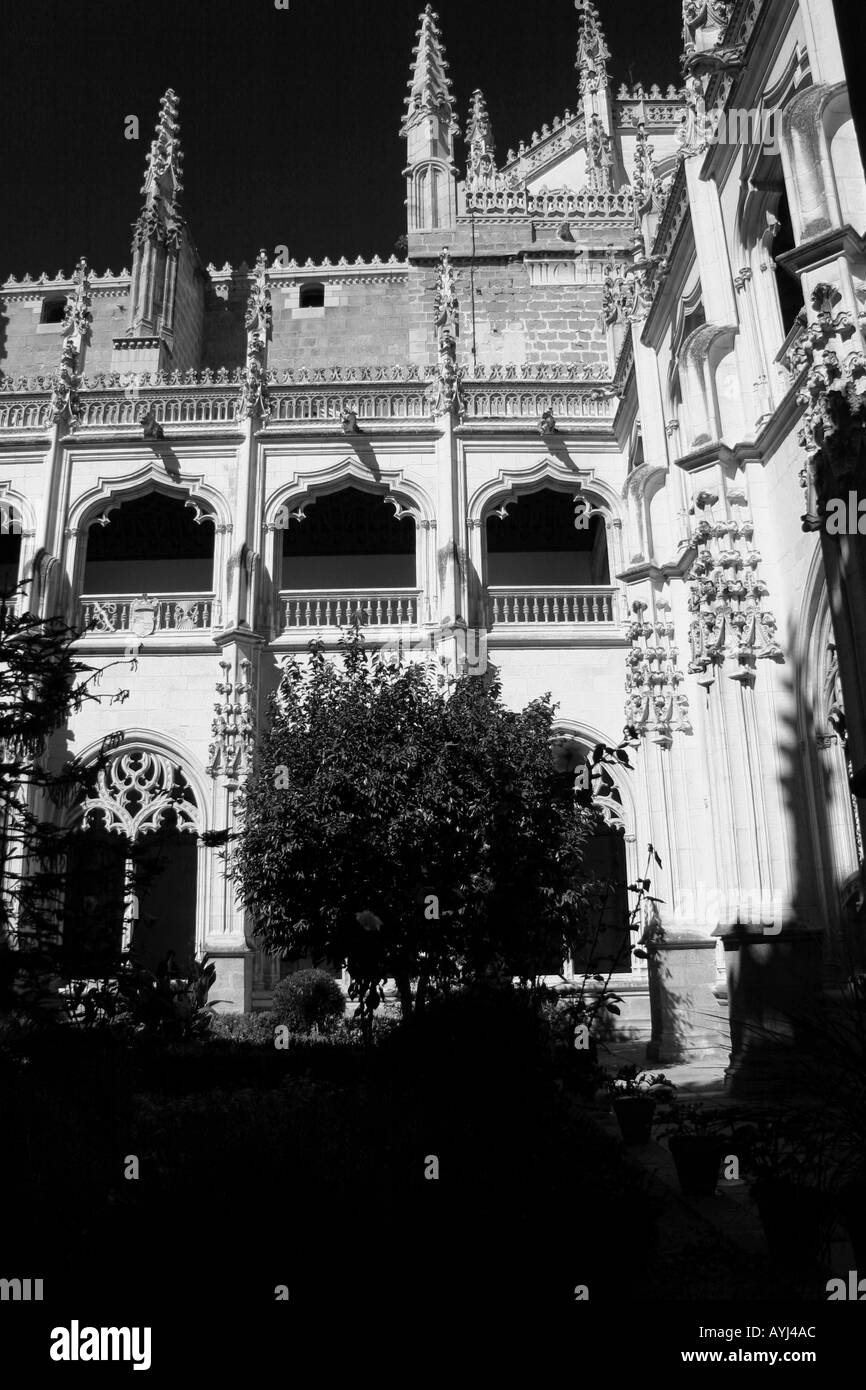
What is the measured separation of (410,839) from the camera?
11.5 metres

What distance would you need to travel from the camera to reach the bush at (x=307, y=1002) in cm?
1553

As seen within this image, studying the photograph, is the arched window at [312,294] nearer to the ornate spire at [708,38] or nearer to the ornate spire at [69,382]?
the ornate spire at [69,382]

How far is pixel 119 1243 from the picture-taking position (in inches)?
173

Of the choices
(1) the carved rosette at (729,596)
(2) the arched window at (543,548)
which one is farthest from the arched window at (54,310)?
(1) the carved rosette at (729,596)

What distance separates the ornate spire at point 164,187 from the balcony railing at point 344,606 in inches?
456

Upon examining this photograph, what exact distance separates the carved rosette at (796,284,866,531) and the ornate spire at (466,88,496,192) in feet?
65.9

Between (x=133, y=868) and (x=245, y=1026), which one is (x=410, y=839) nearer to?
(x=245, y=1026)

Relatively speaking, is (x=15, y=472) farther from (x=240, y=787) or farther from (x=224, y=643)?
(x=240, y=787)

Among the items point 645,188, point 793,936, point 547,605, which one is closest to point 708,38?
point 645,188

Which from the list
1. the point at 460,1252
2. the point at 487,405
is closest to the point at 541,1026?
the point at 460,1252

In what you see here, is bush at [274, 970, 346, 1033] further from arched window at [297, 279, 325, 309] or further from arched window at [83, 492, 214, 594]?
arched window at [297, 279, 325, 309]

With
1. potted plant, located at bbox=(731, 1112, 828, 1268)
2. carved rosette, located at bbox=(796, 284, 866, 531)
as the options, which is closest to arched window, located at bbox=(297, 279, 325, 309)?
carved rosette, located at bbox=(796, 284, 866, 531)
